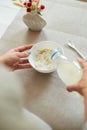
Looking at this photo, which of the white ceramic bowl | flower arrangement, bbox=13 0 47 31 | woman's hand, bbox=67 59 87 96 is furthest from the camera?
flower arrangement, bbox=13 0 47 31

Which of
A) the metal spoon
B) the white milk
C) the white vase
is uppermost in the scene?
the white vase

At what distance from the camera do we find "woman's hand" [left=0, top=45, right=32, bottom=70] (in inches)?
30.5

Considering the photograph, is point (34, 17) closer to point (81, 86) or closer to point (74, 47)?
point (74, 47)

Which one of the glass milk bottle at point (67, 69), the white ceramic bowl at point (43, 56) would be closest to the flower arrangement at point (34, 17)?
the white ceramic bowl at point (43, 56)

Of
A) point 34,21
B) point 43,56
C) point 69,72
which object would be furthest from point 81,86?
point 34,21

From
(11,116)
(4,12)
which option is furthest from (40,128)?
(4,12)

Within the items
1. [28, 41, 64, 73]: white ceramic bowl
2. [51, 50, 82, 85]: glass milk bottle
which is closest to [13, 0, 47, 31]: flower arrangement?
[28, 41, 64, 73]: white ceramic bowl

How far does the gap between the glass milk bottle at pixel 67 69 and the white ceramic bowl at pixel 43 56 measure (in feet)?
0.16

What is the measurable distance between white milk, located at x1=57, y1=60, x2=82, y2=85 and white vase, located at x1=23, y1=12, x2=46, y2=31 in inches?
10.6

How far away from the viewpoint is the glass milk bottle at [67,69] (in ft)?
2.30

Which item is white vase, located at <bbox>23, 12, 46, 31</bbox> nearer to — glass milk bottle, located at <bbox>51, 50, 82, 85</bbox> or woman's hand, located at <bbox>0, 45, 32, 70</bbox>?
woman's hand, located at <bbox>0, 45, 32, 70</bbox>

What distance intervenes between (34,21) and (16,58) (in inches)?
8.5

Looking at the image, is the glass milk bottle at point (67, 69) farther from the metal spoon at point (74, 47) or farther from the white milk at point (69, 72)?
the metal spoon at point (74, 47)

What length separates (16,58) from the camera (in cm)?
79
